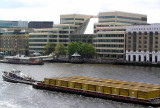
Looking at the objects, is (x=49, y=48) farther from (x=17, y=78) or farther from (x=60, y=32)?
(x=17, y=78)

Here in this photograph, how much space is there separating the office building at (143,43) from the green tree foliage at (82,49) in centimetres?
1606

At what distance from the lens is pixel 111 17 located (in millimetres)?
170125

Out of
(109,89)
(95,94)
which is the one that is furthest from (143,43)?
(109,89)

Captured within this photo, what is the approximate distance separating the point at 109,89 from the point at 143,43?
88253 millimetres

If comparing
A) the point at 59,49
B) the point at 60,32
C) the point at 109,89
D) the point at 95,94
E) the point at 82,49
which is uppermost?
the point at 60,32

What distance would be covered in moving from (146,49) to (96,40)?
25.9 meters

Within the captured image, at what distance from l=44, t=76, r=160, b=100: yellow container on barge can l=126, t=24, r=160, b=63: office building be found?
76.0 meters

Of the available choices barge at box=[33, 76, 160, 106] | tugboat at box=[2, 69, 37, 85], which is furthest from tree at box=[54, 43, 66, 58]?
barge at box=[33, 76, 160, 106]

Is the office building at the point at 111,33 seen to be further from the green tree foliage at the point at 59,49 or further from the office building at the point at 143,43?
the green tree foliage at the point at 59,49

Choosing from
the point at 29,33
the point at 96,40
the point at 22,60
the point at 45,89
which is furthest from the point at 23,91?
the point at 29,33

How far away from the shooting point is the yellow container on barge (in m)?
58.8

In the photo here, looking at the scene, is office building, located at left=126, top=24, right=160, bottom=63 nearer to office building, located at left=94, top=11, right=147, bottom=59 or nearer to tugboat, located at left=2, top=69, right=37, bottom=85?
office building, located at left=94, top=11, right=147, bottom=59

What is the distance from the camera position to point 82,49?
6427 inches

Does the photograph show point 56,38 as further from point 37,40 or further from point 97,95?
point 97,95
